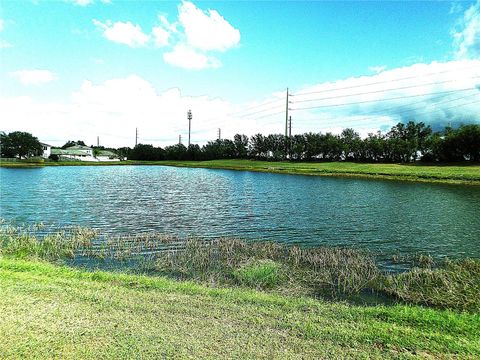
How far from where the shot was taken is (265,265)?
14.9 m

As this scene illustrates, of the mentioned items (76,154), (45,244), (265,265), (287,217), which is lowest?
(287,217)

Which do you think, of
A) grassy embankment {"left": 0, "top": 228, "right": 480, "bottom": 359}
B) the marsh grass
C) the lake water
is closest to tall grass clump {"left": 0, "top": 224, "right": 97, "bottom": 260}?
the marsh grass

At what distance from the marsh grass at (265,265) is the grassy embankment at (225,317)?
101 millimetres

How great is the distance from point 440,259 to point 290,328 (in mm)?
13829

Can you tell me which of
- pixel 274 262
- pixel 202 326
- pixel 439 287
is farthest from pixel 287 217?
pixel 202 326

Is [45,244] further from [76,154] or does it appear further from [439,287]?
[76,154]

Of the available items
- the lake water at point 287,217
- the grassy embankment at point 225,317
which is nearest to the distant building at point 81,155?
the lake water at point 287,217

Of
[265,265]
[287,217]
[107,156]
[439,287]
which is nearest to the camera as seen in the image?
[439,287]

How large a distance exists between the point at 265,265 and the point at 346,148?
12587cm

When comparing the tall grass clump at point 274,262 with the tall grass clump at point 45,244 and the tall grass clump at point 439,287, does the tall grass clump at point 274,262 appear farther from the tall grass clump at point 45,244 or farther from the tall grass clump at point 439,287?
the tall grass clump at point 45,244

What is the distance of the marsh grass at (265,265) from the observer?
12.8 meters

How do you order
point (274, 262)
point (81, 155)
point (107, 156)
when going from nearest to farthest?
1. point (274, 262)
2. point (81, 155)
3. point (107, 156)

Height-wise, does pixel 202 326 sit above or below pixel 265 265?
above

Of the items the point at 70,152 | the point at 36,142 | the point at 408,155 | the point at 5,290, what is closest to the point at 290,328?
the point at 5,290
